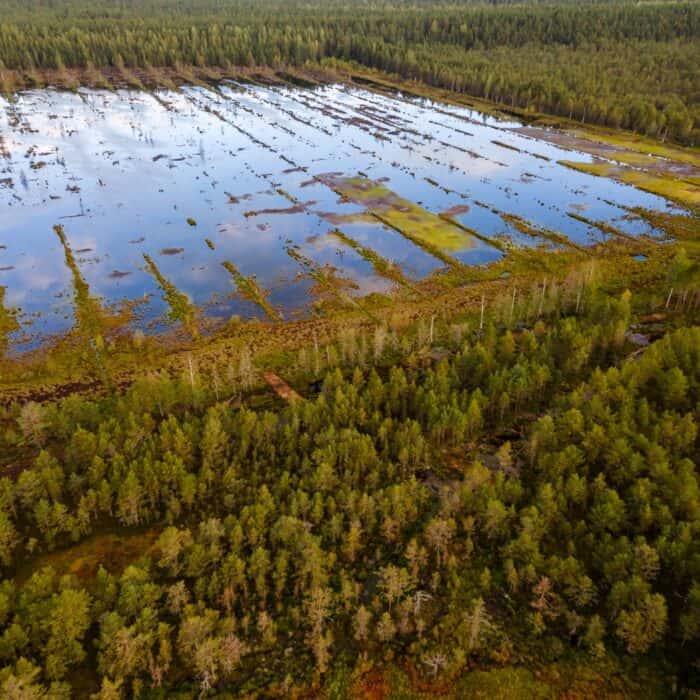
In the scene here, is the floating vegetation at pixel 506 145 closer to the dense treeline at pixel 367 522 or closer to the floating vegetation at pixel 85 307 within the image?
the dense treeline at pixel 367 522

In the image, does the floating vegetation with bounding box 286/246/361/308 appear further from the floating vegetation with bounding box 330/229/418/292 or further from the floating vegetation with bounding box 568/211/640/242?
the floating vegetation with bounding box 568/211/640/242

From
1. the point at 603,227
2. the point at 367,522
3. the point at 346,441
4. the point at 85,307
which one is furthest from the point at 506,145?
the point at 367,522

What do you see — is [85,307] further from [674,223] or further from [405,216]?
[674,223]

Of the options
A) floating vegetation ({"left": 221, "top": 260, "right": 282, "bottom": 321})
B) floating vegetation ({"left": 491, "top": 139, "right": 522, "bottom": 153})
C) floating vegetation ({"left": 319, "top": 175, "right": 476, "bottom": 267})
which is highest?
floating vegetation ({"left": 491, "top": 139, "right": 522, "bottom": 153})

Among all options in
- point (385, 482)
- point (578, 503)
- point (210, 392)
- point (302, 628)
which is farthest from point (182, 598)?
point (578, 503)

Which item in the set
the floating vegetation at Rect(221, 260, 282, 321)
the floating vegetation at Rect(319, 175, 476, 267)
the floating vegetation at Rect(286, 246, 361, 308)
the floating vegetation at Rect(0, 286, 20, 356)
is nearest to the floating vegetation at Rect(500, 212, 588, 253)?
the floating vegetation at Rect(319, 175, 476, 267)

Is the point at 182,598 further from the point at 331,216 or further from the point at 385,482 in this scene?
the point at 331,216
